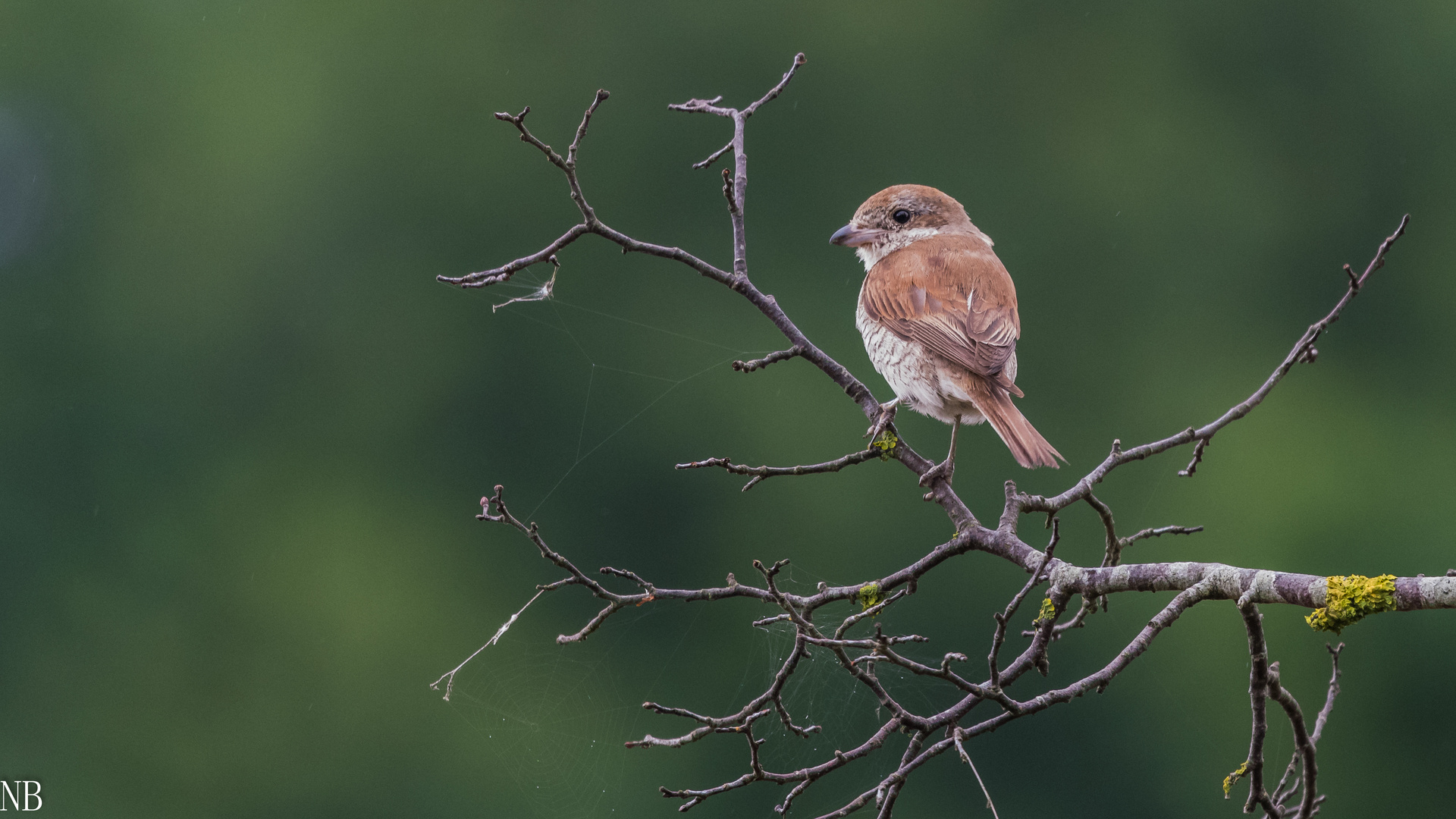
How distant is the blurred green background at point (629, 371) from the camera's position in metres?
19.6

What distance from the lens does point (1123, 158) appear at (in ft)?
86.5

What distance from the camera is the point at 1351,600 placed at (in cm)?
269

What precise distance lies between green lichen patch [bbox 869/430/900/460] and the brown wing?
636 millimetres

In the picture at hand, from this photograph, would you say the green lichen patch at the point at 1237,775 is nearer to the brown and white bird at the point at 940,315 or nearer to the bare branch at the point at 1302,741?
the bare branch at the point at 1302,741

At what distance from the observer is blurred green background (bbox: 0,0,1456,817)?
19.6 meters

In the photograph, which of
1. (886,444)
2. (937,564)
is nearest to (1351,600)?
(937,564)

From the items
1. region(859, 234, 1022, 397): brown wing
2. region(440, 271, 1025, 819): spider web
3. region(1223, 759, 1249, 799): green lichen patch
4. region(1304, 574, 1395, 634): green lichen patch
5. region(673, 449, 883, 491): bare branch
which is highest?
region(440, 271, 1025, 819): spider web

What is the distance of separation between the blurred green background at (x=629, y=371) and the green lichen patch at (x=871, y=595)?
10936mm

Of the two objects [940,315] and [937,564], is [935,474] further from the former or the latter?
[940,315]

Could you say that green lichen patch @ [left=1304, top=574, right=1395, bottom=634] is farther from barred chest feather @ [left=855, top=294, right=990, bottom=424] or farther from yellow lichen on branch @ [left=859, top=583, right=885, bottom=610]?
barred chest feather @ [left=855, top=294, right=990, bottom=424]

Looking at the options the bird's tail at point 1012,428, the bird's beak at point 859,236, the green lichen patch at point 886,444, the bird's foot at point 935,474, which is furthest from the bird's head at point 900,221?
the bird's foot at point 935,474

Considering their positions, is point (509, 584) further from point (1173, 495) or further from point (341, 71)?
point (341, 71)

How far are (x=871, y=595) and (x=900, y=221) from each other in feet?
8.24

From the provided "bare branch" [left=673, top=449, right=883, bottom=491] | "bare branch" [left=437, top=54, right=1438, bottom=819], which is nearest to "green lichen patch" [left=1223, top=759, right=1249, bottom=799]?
"bare branch" [left=437, top=54, right=1438, bottom=819]
